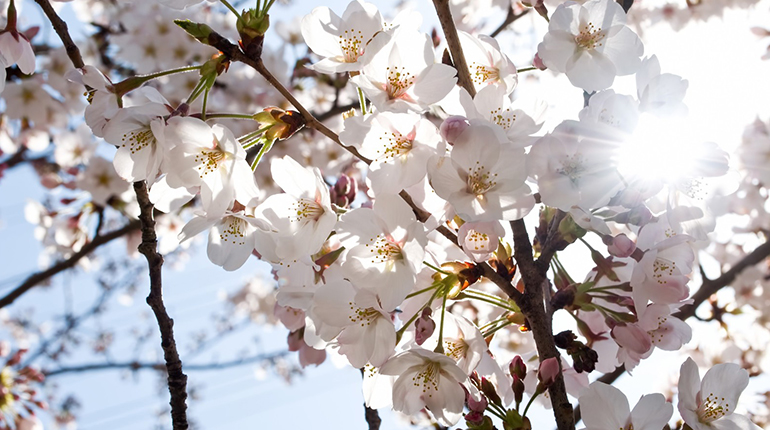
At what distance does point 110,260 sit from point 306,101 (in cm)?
308

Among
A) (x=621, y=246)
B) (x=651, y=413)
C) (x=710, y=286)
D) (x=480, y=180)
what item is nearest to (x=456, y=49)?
(x=480, y=180)

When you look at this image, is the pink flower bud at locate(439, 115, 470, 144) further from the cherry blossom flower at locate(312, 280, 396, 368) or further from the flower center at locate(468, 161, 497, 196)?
the cherry blossom flower at locate(312, 280, 396, 368)

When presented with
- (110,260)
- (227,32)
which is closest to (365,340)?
(227,32)

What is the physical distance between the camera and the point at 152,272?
1.11m

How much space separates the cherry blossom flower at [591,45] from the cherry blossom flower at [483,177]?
0.26 meters

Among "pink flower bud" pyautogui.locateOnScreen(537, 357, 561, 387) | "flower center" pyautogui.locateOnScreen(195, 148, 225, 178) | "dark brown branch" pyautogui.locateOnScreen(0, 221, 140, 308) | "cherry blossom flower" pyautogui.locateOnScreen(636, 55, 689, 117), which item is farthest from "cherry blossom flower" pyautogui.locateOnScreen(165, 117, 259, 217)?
"dark brown branch" pyautogui.locateOnScreen(0, 221, 140, 308)

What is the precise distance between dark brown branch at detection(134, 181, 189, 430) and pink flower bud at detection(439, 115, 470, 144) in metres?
0.56

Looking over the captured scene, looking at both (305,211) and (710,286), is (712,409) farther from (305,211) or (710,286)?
(710,286)

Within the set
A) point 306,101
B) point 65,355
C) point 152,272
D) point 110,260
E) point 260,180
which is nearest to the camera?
point 152,272

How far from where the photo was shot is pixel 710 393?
1.03 metres

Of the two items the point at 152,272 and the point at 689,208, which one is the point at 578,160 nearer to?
the point at 689,208

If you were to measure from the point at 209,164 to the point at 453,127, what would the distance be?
408mm

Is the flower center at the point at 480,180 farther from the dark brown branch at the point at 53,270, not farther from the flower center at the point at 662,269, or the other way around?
the dark brown branch at the point at 53,270

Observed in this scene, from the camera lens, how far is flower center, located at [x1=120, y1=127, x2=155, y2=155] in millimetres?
963
